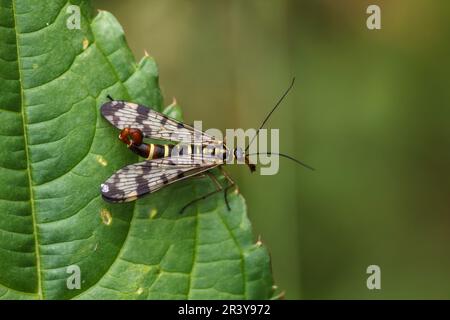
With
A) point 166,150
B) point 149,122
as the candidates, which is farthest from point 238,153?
point 149,122


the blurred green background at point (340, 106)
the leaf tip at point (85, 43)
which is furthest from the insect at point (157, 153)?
the blurred green background at point (340, 106)

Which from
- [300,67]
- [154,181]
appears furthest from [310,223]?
[154,181]

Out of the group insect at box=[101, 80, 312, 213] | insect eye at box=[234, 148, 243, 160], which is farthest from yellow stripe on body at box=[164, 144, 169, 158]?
insect eye at box=[234, 148, 243, 160]

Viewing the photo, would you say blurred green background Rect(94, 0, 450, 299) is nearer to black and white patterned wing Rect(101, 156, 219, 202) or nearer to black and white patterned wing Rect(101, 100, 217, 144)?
black and white patterned wing Rect(101, 100, 217, 144)

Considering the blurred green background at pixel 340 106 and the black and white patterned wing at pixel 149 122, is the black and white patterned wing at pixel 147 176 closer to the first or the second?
the black and white patterned wing at pixel 149 122

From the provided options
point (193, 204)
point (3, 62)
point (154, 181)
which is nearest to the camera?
point (3, 62)

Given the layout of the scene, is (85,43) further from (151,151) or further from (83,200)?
(151,151)
